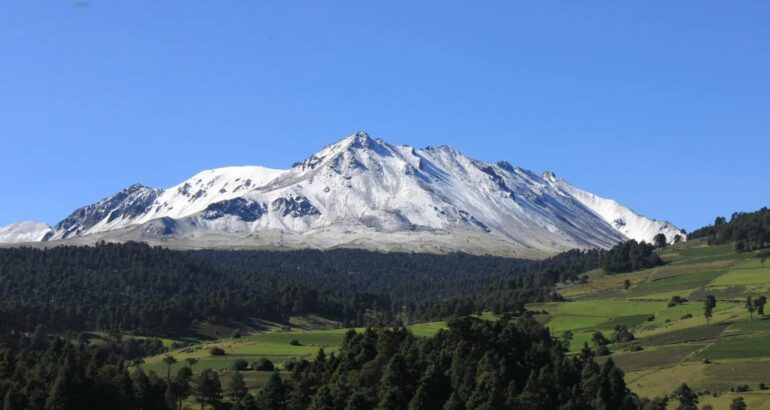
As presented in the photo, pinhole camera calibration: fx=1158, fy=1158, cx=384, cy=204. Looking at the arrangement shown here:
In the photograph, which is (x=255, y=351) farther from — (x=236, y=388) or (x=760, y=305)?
(x=760, y=305)

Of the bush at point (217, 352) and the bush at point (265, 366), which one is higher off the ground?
the bush at point (217, 352)

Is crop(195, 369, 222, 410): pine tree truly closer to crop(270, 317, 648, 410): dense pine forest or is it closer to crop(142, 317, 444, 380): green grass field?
crop(270, 317, 648, 410): dense pine forest

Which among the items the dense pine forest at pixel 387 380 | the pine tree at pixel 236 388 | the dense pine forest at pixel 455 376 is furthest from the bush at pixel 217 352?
the dense pine forest at pixel 455 376

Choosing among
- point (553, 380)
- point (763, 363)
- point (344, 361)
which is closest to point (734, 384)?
point (763, 363)

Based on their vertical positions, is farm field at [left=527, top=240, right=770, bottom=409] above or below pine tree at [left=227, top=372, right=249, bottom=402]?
above

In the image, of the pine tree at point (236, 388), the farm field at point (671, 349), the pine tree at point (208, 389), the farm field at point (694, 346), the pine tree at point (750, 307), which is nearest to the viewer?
the farm field at point (694, 346)

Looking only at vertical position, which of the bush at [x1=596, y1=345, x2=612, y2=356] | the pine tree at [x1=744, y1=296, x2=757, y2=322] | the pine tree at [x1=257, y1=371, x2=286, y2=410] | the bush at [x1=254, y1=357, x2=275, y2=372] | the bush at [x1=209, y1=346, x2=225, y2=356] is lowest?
the pine tree at [x1=257, y1=371, x2=286, y2=410]

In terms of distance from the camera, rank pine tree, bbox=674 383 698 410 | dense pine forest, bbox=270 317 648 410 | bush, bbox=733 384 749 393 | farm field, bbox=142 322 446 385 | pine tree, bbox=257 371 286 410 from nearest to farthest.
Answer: dense pine forest, bbox=270 317 648 410
pine tree, bbox=674 383 698 410
pine tree, bbox=257 371 286 410
bush, bbox=733 384 749 393
farm field, bbox=142 322 446 385

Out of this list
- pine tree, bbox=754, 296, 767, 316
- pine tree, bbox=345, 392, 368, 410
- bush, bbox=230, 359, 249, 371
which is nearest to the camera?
pine tree, bbox=345, 392, 368, 410

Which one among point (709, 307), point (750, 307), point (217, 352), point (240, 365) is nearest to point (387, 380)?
point (240, 365)

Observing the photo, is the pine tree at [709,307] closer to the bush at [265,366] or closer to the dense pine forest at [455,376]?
the dense pine forest at [455,376]

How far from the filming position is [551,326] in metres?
195

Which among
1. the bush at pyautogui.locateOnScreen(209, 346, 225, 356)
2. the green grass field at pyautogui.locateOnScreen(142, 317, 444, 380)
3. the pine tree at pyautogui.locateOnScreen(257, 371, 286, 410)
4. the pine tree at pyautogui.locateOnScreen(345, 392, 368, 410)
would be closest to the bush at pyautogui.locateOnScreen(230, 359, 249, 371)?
the green grass field at pyautogui.locateOnScreen(142, 317, 444, 380)

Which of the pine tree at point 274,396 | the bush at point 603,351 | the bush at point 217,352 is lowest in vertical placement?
the pine tree at point 274,396
